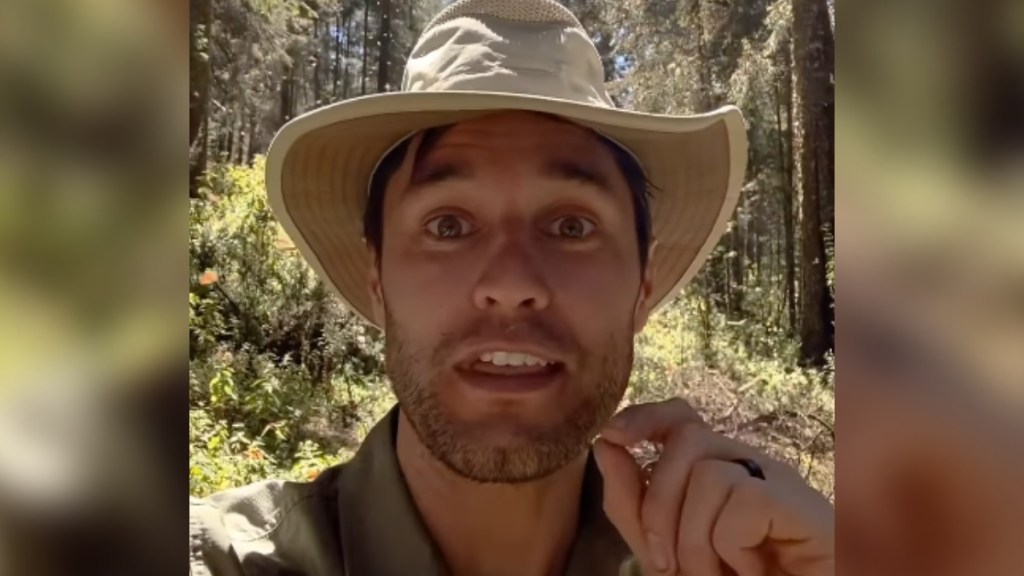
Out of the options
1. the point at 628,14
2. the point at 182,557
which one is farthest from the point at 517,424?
the point at 628,14

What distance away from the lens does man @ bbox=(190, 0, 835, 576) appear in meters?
0.92

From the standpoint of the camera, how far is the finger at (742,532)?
2.86 feet

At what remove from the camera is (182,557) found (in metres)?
0.74

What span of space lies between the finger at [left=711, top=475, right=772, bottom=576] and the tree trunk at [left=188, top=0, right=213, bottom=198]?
0.61 meters

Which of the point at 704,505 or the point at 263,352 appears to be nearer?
the point at 704,505

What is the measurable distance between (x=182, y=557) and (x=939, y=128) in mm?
684

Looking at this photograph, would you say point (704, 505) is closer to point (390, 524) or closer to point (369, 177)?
point (390, 524)

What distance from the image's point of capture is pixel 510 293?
923mm

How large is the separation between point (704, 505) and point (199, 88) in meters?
0.65

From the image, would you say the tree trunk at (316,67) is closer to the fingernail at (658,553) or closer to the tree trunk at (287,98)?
the tree trunk at (287,98)

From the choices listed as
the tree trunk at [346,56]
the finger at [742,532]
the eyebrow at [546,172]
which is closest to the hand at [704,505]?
the finger at [742,532]

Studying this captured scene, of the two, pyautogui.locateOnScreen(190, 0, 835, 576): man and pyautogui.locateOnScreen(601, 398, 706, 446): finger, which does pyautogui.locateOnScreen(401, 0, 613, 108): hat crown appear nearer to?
pyautogui.locateOnScreen(190, 0, 835, 576): man

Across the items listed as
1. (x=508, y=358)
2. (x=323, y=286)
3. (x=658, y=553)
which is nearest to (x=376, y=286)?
(x=323, y=286)

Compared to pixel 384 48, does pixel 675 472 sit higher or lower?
lower
